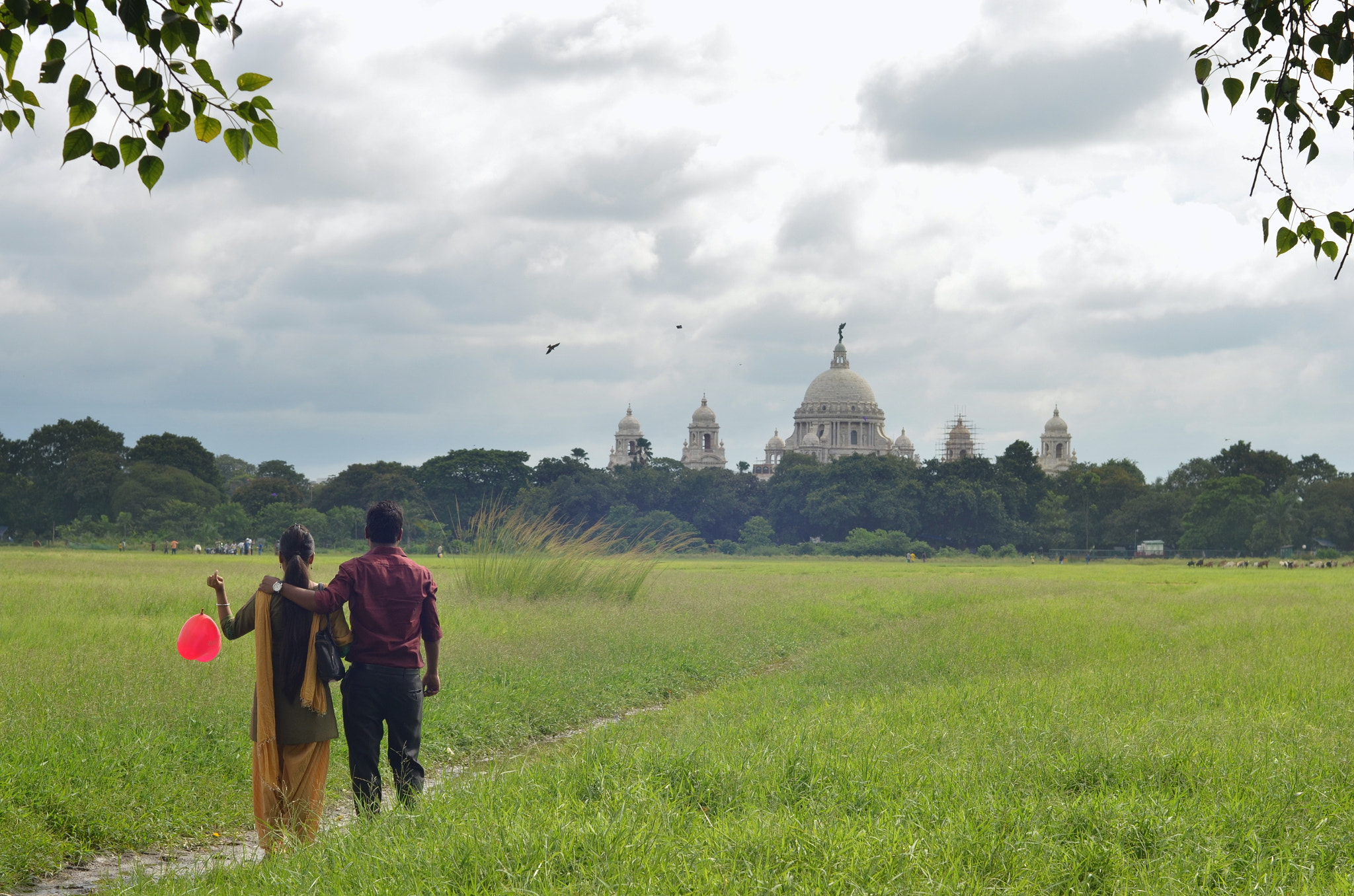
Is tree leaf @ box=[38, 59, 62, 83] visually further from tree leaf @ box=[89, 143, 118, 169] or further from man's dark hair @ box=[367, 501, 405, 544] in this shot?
man's dark hair @ box=[367, 501, 405, 544]

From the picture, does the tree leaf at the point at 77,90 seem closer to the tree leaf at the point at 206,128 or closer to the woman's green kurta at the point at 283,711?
the tree leaf at the point at 206,128

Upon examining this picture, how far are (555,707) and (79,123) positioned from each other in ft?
24.8

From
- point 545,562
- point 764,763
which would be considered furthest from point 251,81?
point 545,562

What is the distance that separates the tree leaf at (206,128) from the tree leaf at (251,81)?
25 centimetres

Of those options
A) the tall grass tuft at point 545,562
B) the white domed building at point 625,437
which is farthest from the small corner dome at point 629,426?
the tall grass tuft at point 545,562

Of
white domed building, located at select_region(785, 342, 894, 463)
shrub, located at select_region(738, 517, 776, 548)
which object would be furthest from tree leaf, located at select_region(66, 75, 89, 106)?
white domed building, located at select_region(785, 342, 894, 463)

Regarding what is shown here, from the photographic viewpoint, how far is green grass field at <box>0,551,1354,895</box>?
16.5 ft

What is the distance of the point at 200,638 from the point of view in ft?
20.1

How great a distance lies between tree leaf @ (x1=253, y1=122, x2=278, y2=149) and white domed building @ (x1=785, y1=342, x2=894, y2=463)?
424ft

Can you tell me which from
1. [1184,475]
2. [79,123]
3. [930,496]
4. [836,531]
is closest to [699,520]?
[836,531]

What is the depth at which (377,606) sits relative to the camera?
619 centimetres

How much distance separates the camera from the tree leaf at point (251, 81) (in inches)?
171

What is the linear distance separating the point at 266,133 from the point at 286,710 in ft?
9.81

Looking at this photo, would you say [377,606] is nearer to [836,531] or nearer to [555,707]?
[555,707]
